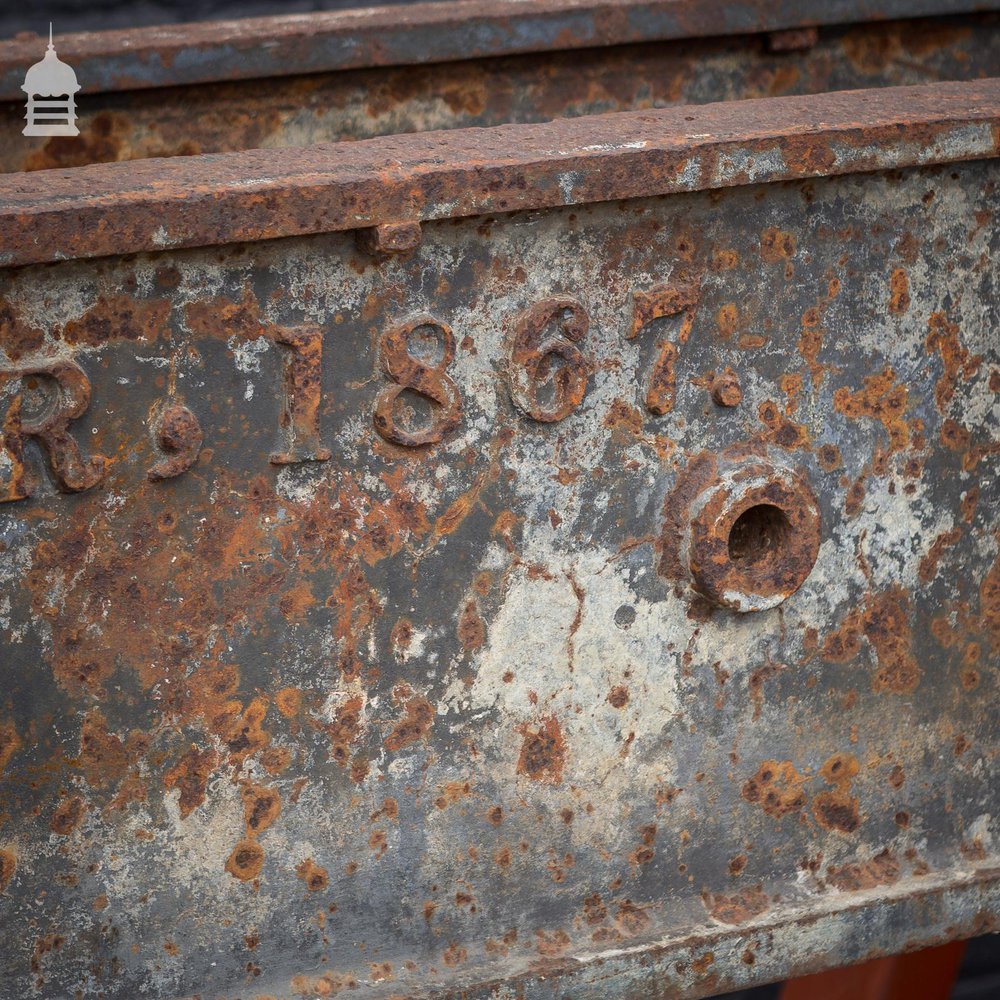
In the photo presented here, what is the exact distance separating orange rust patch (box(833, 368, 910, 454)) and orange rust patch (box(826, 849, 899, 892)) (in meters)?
0.58

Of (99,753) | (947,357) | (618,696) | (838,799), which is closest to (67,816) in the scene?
(99,753)

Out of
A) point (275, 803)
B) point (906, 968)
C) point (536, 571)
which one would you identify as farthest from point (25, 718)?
point (906, 968)

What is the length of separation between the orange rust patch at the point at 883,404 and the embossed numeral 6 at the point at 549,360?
1.24 ft

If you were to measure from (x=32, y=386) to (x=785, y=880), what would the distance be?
47.1 inches

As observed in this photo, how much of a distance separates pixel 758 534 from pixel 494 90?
1507 millimetres

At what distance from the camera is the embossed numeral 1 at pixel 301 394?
173 centimetres

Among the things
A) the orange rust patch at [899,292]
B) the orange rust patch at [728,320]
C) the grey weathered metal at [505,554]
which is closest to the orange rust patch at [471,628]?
the grey weathered metal at [505,554]

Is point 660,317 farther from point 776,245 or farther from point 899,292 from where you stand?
point 899,292

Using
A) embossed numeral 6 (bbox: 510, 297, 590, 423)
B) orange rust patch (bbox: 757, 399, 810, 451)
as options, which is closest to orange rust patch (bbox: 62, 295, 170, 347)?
embossed numeral 6 (bbox: 510, 297, 590, 423)

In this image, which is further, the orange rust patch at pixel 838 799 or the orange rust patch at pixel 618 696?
the orange rust patch at pixel 838 799

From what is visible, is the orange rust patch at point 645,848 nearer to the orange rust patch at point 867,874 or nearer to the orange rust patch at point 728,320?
the orange rust patch at point 867,874

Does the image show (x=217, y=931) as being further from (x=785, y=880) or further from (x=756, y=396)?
(x=756, y=396)

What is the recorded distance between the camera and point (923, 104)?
1982 mm

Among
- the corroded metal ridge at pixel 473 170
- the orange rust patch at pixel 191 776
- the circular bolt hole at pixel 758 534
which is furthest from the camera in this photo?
the circular bolt hole at pixel 758 534
